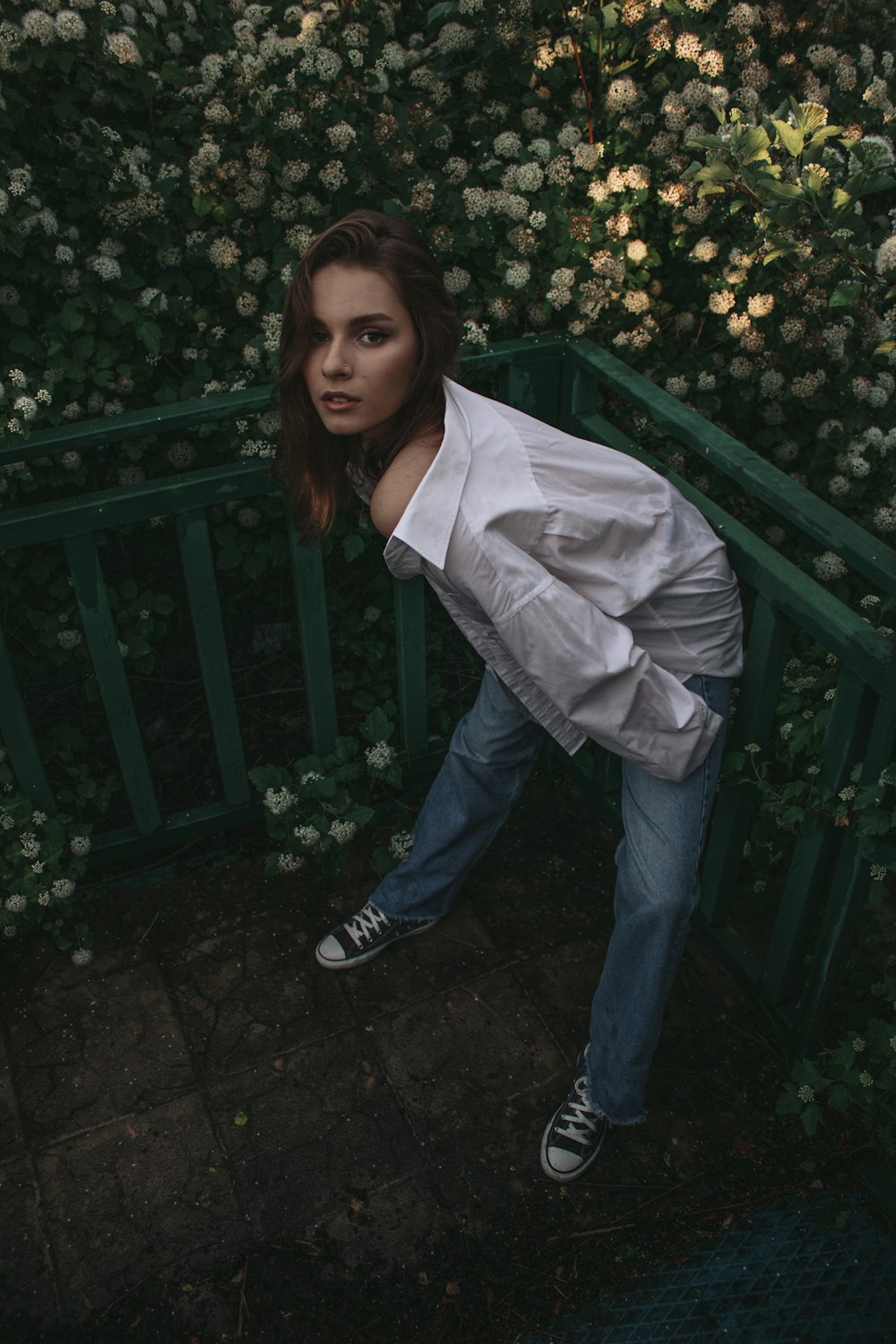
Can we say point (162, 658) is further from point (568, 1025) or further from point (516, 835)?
point (568, 1025)

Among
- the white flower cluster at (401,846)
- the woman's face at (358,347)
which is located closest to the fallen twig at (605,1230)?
the white flower cluster at (401,846)

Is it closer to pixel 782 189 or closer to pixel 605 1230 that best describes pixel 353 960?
pixel 605 1230

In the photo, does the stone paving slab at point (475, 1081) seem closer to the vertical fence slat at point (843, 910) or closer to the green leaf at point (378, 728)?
the vertical fence slat at point (843, 910)

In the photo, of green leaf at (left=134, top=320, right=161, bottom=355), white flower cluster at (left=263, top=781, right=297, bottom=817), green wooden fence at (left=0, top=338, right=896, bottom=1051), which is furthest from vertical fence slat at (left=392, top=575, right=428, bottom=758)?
green leaf at (left=134, top=320, right=161, bottom=355)

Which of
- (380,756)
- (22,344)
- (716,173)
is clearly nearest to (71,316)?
(22,344)

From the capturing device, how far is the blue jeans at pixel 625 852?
2285 mm

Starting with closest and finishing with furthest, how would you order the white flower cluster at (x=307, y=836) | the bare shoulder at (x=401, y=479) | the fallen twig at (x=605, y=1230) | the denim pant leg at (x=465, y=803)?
the bare shoulder at (x=401, y=479), the fallen twig at (x=605, y=1230), the denim pant leg at (x=465, y=803), the white flower cluster at (x=307, y=836)

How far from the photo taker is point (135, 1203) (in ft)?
8.07

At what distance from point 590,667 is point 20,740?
1551mm

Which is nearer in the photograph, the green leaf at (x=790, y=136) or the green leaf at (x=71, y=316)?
the green leaf at (x=790, y=136)

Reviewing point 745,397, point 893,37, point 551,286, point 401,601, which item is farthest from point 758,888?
point 893,37

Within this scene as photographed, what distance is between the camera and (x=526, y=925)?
10.1ft

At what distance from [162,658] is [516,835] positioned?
123 cm

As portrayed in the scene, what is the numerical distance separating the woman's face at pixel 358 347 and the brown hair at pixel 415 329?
18 mm
